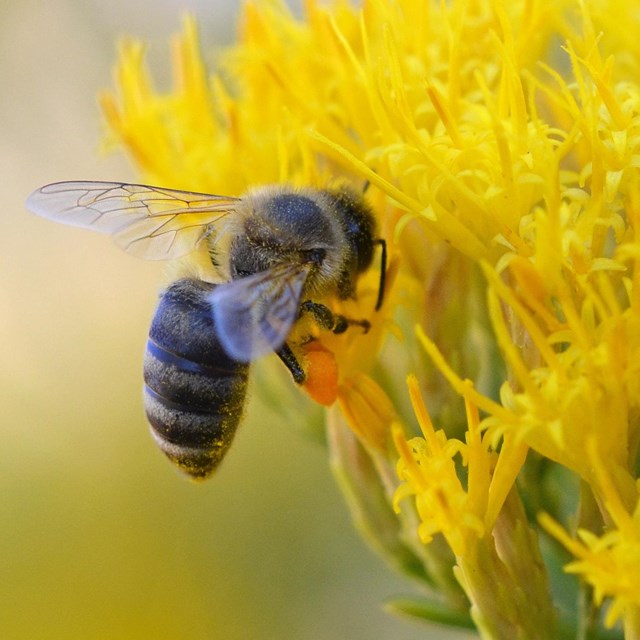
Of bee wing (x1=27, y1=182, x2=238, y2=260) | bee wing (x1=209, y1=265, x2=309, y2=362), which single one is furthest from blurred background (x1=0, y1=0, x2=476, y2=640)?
bee wing (x1=209, y1=265, x2=309, y2=362)

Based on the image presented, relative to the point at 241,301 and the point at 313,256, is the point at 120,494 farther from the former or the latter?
the point at 241,301

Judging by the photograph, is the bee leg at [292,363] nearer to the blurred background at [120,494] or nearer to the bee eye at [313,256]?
the bee eye at [313,256]

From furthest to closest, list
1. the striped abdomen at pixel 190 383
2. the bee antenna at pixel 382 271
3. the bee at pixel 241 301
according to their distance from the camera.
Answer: the bee antenna at pixel 382 271
the striped abdomen at pixel 190 383
the bee at pixel 241 301

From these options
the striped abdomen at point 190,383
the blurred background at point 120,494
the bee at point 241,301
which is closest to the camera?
the bee at point 241,301

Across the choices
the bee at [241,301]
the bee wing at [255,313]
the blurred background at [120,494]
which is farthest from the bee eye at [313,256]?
the blurred background at [120,494]

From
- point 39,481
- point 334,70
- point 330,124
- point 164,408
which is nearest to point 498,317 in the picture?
point 164,408

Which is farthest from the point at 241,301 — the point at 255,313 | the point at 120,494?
the point at 120,494

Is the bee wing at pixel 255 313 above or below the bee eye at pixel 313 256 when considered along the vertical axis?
below
